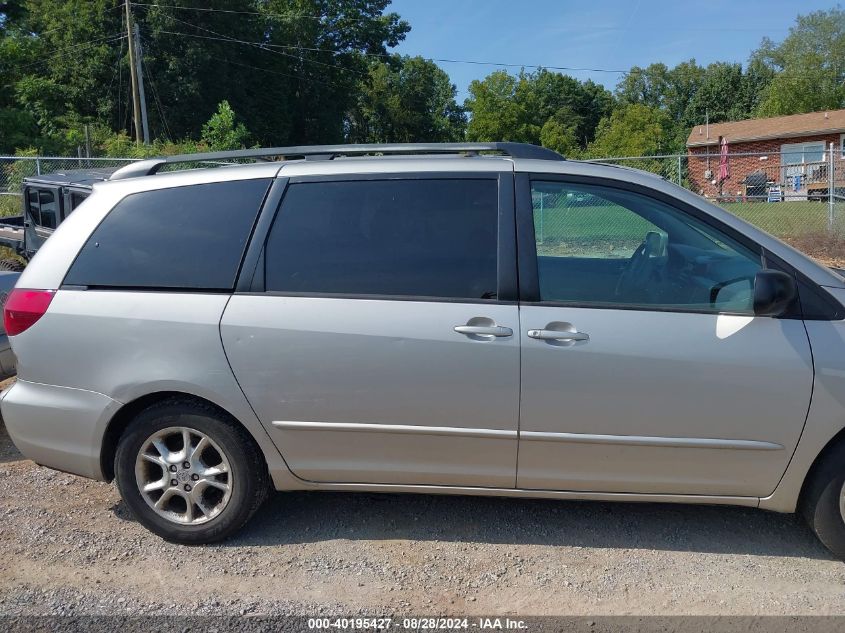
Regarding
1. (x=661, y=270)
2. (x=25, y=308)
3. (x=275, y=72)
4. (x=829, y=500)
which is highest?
(x=275, y=72)

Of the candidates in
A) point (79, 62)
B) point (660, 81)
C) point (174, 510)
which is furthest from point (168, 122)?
point (660, 81)

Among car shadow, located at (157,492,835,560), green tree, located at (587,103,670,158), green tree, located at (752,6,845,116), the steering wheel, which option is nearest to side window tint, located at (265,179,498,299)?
the steering wheel

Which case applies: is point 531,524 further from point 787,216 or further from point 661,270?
point 787,216

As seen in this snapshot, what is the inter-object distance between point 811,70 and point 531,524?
5958cm

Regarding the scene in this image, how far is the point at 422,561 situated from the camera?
3.51m

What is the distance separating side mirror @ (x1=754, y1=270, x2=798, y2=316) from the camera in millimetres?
3160

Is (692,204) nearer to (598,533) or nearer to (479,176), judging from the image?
(479,176)

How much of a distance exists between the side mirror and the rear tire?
26.5 inches

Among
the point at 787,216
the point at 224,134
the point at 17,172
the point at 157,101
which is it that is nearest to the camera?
the point at 787,216

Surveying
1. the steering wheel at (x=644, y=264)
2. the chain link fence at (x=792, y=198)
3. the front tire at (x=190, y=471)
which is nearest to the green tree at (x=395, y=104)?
the chain link fence at (x=792, y=198)

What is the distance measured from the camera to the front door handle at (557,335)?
329 centimetres

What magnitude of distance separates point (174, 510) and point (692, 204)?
9.22ft

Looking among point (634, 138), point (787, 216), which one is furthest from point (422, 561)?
point (634, 138)

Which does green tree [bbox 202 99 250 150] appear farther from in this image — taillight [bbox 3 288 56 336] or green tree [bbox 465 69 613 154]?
taillight [bbox 3 288 56 336]
